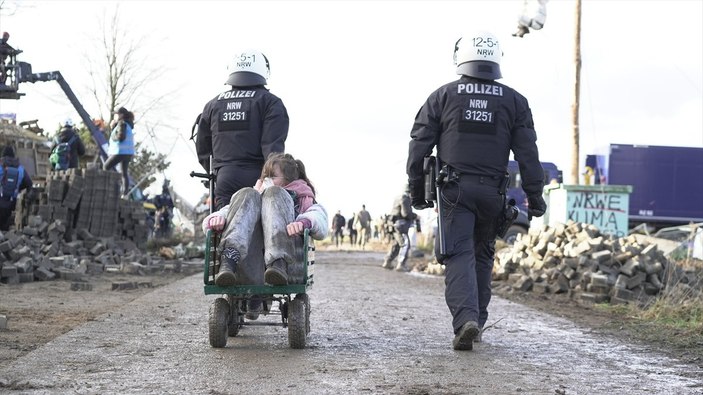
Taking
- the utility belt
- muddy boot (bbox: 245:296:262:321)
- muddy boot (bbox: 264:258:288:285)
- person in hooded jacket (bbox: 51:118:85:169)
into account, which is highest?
person in hooded jacket (bbox: 51:118:85:169)

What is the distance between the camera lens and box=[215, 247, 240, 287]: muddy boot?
6.83 m

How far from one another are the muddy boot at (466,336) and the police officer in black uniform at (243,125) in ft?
7.31

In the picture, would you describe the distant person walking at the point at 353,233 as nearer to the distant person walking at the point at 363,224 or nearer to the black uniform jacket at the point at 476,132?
the distant person walking at the point at 363,224

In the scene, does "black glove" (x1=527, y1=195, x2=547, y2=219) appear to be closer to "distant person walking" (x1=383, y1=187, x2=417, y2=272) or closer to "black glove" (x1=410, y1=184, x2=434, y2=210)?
"black glove" (x1=410, y1=184, x2=434, y2=210)

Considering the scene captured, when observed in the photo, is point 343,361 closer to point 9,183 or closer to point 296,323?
point 296,323

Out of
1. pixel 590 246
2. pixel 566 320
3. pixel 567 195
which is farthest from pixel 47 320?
pixel 567 195

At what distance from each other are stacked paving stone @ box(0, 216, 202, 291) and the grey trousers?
6192mm

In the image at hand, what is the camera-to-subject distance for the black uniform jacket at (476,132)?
745 centimetres

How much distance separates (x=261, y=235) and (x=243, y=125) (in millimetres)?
1443

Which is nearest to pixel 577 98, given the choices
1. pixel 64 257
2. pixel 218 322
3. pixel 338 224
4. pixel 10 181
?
pixel 10 181

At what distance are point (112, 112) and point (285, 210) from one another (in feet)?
109

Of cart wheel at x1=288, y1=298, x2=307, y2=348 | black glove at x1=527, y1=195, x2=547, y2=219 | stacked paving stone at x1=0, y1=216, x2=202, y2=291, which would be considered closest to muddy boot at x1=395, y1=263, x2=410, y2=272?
stacked paving stone at x1=0, y1=216, x2=202, y2=291

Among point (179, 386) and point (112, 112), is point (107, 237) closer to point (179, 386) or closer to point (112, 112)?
point (179, 386)

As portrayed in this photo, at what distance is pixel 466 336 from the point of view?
7.12 m
